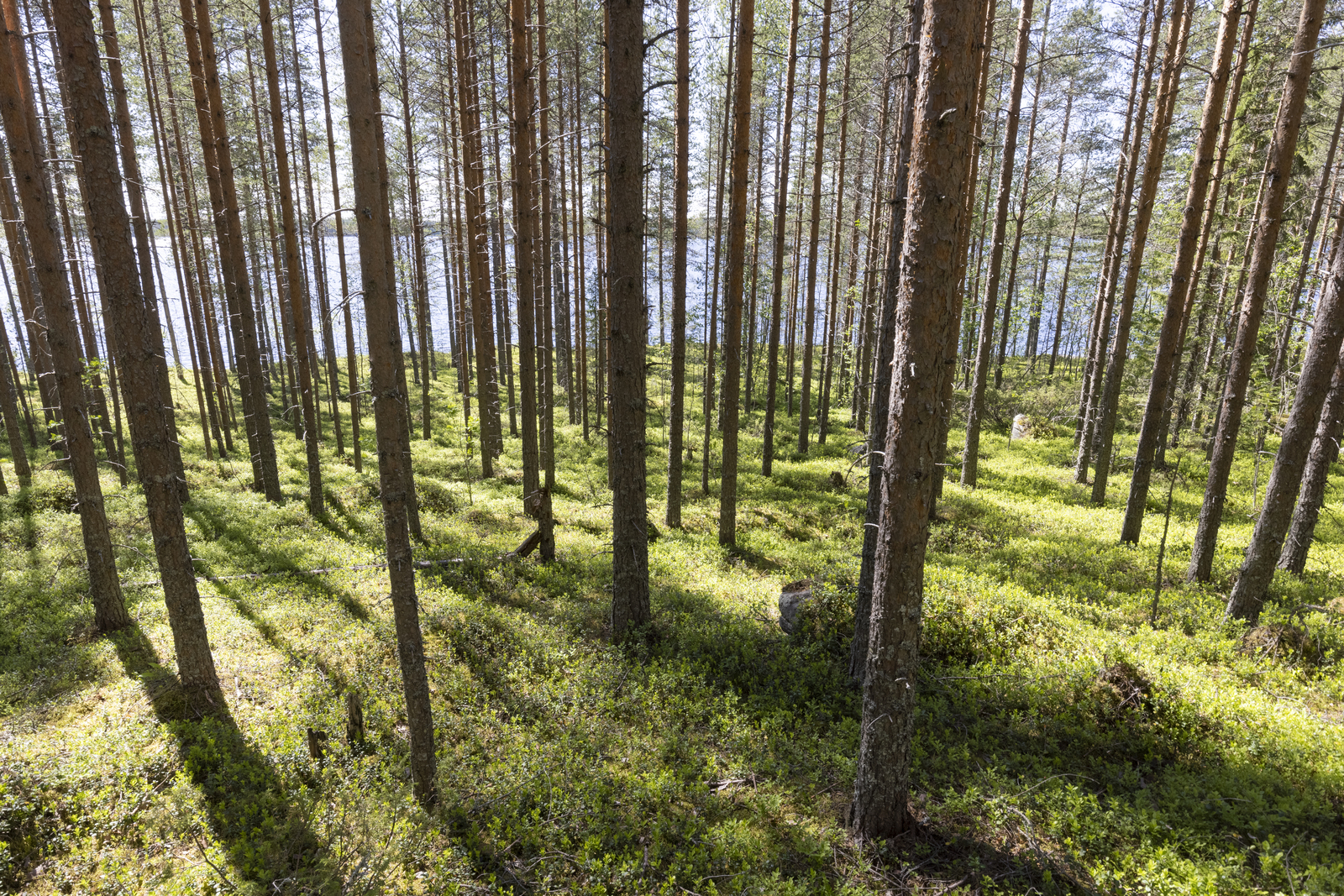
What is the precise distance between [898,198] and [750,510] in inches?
406

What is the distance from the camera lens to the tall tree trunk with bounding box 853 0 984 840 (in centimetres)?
385

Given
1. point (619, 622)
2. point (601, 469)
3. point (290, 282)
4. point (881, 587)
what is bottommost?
point (601, 469)

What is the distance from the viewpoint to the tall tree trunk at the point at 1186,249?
30.5 feet

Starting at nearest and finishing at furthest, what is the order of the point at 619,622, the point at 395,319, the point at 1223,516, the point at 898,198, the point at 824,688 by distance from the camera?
1. the point at 898,198
2. the point at 824,688
3. the point at 619,622
4. the point at 395,319
5. the point at 1223,516

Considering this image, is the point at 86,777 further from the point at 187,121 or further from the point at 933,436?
the point at 187,121

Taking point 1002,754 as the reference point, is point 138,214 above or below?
above

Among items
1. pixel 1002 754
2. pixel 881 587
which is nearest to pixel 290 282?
pixel 881 587

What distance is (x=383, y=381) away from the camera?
4711mm

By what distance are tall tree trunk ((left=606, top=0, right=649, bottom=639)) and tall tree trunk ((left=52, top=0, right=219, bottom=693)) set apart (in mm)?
4760

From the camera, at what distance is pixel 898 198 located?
4906 mm

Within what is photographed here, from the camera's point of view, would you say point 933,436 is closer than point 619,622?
Yes

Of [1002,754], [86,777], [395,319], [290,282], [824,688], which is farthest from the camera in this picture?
[290,282]

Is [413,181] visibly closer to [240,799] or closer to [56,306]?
[56,306]

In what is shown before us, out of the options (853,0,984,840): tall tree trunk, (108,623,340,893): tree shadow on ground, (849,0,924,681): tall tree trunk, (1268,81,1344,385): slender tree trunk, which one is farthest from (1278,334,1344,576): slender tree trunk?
(108,623,340,893): tree shadow on ground
